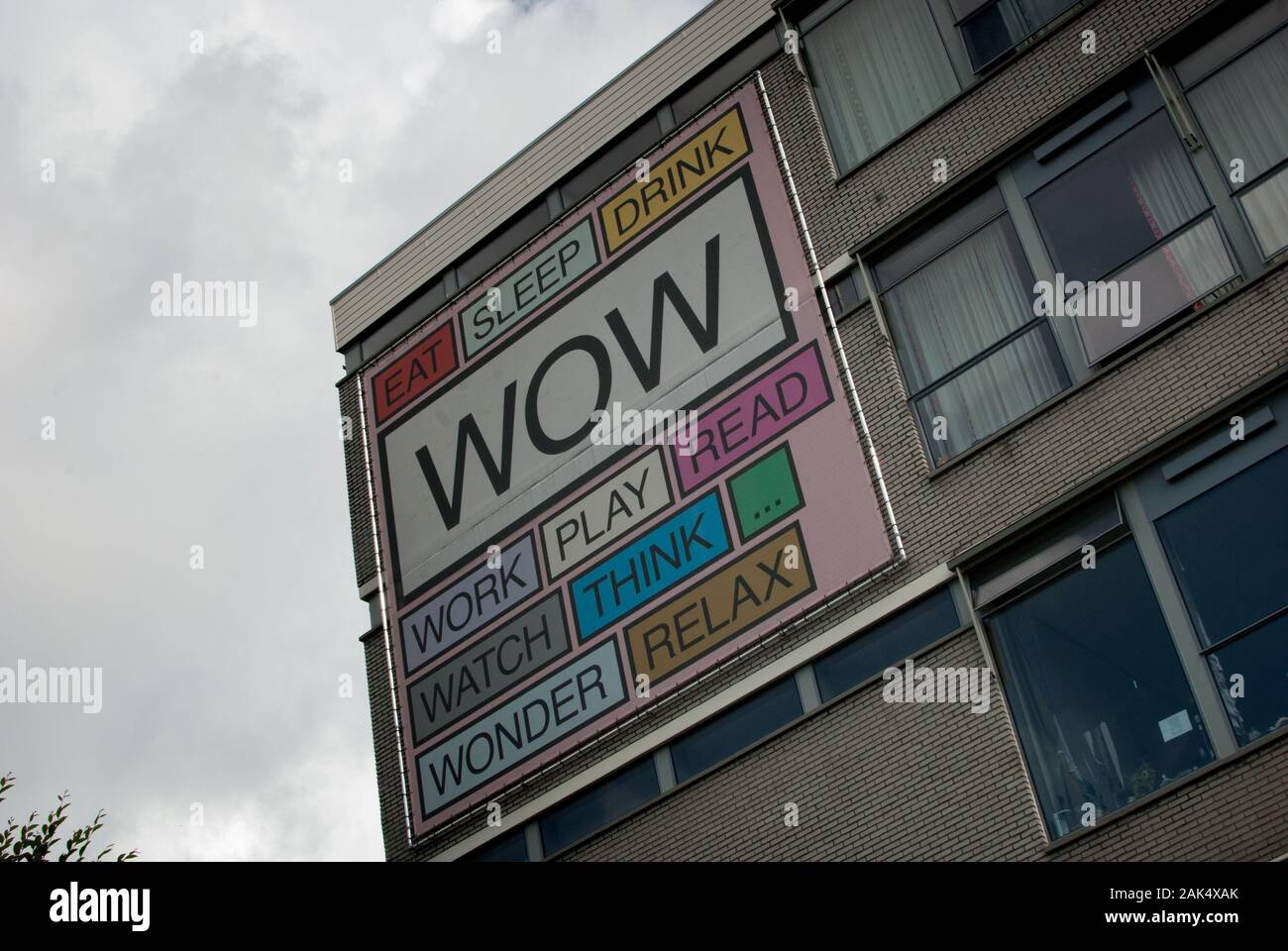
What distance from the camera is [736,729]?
17922 millimetres

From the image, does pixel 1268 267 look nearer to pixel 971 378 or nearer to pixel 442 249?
pixel 971 378

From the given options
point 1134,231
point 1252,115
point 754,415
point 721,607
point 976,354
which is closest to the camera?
point 1252,115

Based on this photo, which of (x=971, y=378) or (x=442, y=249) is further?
(x=442, y=249)

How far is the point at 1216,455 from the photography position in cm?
1479

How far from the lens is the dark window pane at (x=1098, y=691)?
46.7ft

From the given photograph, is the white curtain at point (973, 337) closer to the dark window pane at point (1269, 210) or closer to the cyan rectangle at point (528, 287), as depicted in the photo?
the dark window pane at point (1269, 210)

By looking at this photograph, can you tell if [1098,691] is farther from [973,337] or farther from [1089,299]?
[973,337]

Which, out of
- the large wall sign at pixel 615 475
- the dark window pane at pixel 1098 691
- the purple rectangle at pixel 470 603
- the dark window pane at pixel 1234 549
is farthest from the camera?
the purple rectangle at pixel 470 603

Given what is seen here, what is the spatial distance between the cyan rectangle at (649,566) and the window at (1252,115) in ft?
22.1

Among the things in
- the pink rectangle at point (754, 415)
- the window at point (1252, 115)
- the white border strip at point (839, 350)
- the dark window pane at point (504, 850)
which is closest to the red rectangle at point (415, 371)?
the pink rectangle at point (754, 415)

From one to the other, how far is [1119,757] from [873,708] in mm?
2869

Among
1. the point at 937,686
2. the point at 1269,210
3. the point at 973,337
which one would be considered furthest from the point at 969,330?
the point at 937,686

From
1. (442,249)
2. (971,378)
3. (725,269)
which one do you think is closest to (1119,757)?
(971,378)

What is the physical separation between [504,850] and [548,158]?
9856 mm
